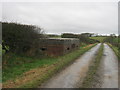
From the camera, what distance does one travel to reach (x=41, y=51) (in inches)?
588

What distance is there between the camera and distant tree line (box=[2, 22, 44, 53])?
37.6 ft

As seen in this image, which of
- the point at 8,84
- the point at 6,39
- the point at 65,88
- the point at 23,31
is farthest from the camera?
the point at 23,31

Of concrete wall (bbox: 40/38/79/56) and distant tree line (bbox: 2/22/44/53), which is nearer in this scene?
distant tree line (bbox: 2/22/44/53)

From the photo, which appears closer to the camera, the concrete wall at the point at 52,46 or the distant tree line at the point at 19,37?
the distant tree line at the point at 19,37

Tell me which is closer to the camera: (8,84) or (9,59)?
(8,84)

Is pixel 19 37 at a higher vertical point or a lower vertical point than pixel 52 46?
higher

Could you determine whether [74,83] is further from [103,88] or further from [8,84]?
[8,84]

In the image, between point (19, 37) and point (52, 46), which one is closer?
point (19, 37)

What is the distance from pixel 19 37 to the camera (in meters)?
12.3

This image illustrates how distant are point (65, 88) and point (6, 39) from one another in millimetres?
7871

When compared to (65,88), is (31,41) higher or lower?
higher

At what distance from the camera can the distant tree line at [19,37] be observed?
1146cm

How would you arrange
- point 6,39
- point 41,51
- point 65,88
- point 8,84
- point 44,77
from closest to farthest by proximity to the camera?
point 65,88 < point 8,84 < point 44,77 < point 6,39 < point 41,51

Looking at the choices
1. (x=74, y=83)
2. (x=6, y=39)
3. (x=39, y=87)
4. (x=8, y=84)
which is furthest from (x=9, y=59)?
(x=74, y=83)
